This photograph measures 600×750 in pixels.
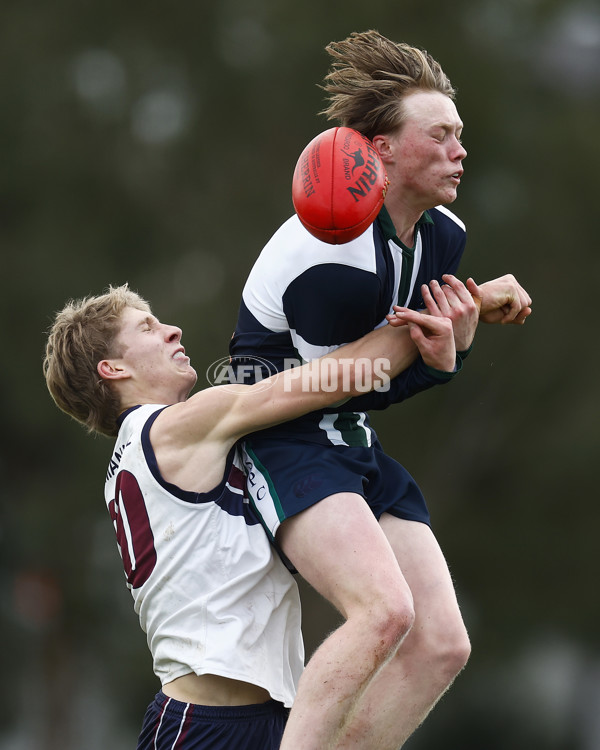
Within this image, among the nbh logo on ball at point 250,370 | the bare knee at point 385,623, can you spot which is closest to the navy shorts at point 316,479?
the nbh logo on ball at point 250,370

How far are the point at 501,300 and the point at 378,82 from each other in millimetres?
955

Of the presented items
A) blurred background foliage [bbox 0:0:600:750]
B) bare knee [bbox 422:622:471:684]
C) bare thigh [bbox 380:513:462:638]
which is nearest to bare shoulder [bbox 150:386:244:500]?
bare thigh [bbox 380:513:462:638]

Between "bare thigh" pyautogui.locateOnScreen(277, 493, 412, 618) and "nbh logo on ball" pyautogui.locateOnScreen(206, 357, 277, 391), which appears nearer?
Answer: "bare thigh" pyautogui.locateOnScreen(277, 493, 412, 618)

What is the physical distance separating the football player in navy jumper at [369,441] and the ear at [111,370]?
1.81ft

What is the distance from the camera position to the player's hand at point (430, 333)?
13.5 ft

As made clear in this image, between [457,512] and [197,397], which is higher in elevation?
[197,397]

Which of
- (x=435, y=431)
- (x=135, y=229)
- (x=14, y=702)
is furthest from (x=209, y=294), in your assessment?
(x=14, y=702)

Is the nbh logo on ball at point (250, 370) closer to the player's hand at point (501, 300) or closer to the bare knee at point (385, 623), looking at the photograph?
the player's hand at point (501, 300)

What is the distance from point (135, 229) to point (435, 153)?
9490 mm

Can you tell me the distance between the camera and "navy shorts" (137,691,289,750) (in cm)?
436

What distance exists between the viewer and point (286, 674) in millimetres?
4512

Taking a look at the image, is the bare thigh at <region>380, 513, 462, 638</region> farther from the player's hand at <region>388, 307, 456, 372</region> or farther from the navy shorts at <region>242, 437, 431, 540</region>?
the player's hand at <region>388, 307, 456, 372</region>

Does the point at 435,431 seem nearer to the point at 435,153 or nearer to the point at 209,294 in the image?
the point at 209,294

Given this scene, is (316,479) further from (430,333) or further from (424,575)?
(430,333)
